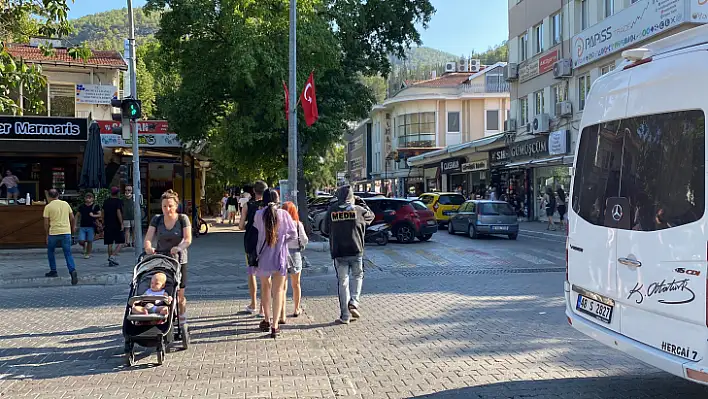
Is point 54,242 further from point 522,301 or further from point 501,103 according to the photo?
point 501,103

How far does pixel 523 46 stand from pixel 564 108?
274 inches

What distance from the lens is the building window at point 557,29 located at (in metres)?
27.1

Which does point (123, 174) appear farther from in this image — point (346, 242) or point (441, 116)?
point (441, 116)

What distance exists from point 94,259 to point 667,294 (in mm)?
13886

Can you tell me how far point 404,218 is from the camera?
62.8ft

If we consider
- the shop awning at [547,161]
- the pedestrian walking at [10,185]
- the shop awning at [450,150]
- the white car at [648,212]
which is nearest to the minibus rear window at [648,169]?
the white car at [648,212]

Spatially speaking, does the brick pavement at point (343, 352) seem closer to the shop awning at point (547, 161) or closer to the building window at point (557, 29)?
the shop awning at point (547, 161)

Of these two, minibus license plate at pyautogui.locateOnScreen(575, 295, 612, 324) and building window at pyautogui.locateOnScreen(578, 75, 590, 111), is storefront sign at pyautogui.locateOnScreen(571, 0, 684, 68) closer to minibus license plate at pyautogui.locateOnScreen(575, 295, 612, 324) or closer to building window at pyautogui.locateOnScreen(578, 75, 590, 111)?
building window at pyautogui.locateOnScreen(578, 75, 590, 111)

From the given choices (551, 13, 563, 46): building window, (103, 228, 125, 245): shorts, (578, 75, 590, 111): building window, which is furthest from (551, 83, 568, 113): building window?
(103, 228, 125, 245): shorts

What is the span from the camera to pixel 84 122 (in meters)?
18.8

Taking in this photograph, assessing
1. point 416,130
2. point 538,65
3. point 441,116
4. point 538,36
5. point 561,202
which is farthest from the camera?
point 416,130

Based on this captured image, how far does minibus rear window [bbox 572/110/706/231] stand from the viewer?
13.4 ft

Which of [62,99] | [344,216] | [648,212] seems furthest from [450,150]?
[648,212]
